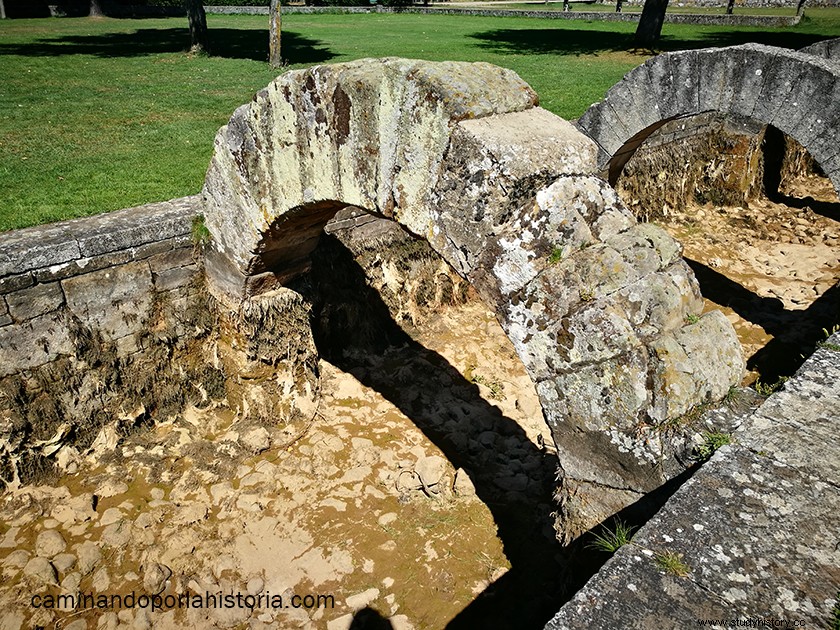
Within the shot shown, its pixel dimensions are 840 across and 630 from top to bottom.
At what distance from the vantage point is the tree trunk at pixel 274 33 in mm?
13357

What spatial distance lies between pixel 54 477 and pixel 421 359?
3574 millimetres

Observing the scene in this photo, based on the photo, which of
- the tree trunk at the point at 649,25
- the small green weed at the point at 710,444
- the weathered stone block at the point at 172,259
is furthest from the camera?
the tree trunk at the point at 649,25

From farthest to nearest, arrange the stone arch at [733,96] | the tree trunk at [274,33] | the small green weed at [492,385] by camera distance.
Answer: the tree trunk at [274,33] → the small green weed at [492,385] → the stone arch at [733,96]

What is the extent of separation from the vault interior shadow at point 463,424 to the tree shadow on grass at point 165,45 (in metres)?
10.0

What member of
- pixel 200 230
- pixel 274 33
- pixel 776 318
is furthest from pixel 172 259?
pixel 274 33

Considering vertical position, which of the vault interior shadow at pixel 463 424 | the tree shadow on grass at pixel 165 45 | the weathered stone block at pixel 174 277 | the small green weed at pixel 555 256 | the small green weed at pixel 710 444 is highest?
the small green weed at pixel 555 256

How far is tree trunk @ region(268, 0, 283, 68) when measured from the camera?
43.8ft

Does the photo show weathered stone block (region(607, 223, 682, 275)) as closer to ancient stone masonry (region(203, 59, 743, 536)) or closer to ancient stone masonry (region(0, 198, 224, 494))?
ancient stone masonry (region(203, 59, 743, 536))

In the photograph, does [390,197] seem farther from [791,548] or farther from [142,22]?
[142,22]

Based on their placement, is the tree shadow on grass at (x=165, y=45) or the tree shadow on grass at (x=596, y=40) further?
the tree shadow on grass at (x=596, y=40)

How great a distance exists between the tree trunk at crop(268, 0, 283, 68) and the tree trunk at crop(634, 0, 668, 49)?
379 inches

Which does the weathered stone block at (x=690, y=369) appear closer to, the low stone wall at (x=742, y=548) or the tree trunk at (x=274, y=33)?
the low stone wall at (x=742, y=548)

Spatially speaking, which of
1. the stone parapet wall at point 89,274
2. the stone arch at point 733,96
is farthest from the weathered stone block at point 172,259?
the stone arch at point 733,96

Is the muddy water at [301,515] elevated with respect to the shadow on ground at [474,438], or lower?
lower
